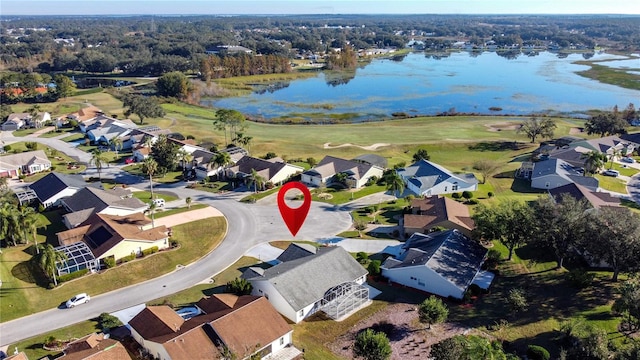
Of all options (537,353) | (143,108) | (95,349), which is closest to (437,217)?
(537,353)

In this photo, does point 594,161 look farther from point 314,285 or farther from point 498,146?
point 314,285

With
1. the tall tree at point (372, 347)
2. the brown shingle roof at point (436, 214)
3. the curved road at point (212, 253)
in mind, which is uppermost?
the tall tree at point (372, 347)

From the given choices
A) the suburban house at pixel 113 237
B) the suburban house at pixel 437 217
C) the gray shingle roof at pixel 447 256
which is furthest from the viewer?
the suburban house at pixel 437 217

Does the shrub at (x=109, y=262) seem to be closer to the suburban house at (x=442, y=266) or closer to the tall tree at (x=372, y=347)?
the suburban house at (x=442, y=266)

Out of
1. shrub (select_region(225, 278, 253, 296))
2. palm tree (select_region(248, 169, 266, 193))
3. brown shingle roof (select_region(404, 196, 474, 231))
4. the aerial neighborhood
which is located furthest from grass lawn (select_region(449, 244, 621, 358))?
palm tree (select_region(248, 169, 266, 193))

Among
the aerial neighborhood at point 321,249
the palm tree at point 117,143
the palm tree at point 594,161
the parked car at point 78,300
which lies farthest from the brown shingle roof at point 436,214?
the palm tree at point 117,143

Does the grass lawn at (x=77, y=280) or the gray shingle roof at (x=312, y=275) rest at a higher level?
the gray shingle roof at (x=312, y=275)
